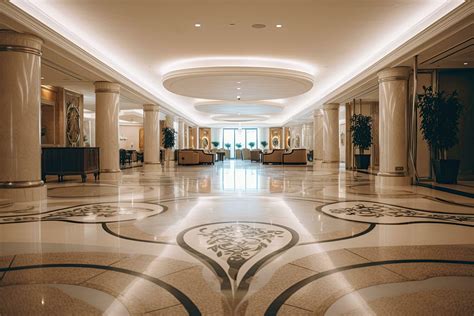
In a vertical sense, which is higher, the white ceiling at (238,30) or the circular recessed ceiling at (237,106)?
the white ceiling at (238,30)

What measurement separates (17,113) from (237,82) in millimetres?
6970

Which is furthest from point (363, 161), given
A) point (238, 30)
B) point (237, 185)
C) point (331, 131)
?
point (238, 30)

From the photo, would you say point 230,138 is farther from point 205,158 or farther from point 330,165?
point 330,165

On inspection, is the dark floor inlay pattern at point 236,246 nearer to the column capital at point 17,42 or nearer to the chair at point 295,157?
the column capital at point 17,42

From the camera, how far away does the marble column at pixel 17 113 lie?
5828 mm

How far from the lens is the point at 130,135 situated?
95.6 feet

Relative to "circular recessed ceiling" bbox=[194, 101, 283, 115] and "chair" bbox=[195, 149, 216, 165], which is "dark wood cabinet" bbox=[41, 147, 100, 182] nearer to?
"circular recessed ceiling" bbox=[194, 101, 283, 115]

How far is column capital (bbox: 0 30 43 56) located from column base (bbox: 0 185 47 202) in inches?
88.3

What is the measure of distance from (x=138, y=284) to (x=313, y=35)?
6816 millimetres

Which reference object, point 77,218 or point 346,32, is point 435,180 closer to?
point 346,32

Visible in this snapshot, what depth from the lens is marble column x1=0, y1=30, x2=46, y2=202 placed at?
229 inches

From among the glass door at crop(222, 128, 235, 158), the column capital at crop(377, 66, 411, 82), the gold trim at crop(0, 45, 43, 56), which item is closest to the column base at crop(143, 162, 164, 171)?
the gold trim at crop(0, 45, 43, 56)

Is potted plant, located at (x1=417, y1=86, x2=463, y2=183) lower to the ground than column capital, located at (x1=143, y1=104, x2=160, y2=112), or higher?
lower

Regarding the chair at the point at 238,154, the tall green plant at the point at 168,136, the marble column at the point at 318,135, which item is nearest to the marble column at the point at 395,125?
the marble column at the point at 318,135
